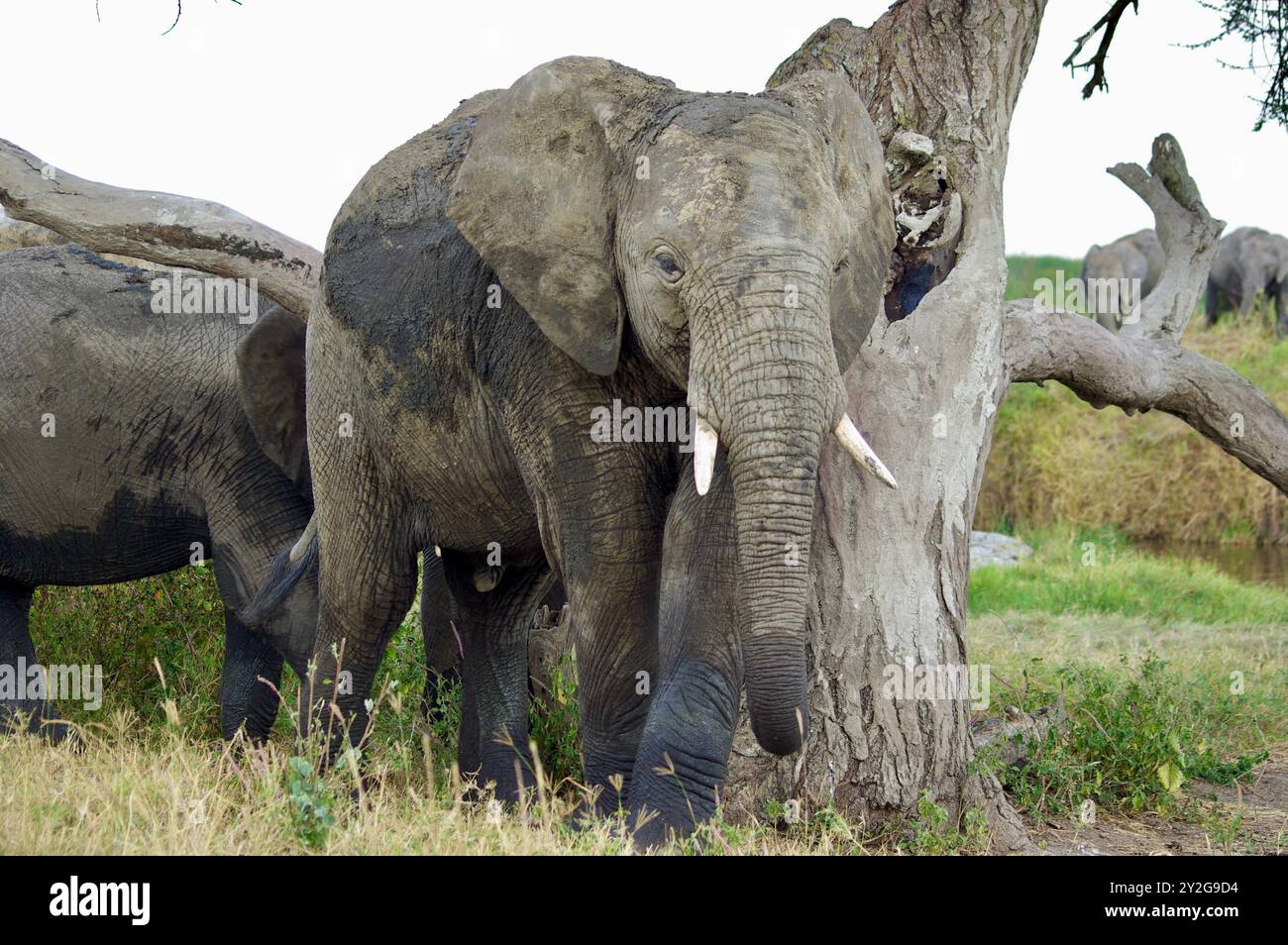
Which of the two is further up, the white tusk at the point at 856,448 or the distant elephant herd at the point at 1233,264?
the distant elephant herd at the point at 1233,264

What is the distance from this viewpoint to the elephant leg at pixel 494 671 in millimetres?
5918

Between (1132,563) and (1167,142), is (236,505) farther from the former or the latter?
(1132,563)

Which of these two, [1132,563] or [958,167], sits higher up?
[958,167]

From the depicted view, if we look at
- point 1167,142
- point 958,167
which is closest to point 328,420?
point 958,167

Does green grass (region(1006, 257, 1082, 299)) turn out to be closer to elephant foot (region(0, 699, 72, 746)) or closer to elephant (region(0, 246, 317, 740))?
elephant (region(0, 246, 317, 740))

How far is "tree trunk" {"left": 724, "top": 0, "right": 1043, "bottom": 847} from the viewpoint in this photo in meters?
5.07

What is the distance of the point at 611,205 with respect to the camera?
4234 mm

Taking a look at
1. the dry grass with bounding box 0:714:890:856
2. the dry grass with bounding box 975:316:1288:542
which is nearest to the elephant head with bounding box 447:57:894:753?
the dry grass with bounding box 0:714:890:856

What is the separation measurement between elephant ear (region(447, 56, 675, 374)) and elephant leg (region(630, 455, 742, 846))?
1.69 feet

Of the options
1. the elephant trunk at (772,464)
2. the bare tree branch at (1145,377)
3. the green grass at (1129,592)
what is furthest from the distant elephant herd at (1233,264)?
the elephant trunk at (772,464)

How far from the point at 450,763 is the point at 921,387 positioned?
243 centimetres

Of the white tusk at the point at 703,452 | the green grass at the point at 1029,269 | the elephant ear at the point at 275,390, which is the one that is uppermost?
the green grass at the point at 1029,269

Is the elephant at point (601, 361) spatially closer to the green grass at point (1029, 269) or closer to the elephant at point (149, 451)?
the elephant at point (149, 451)
